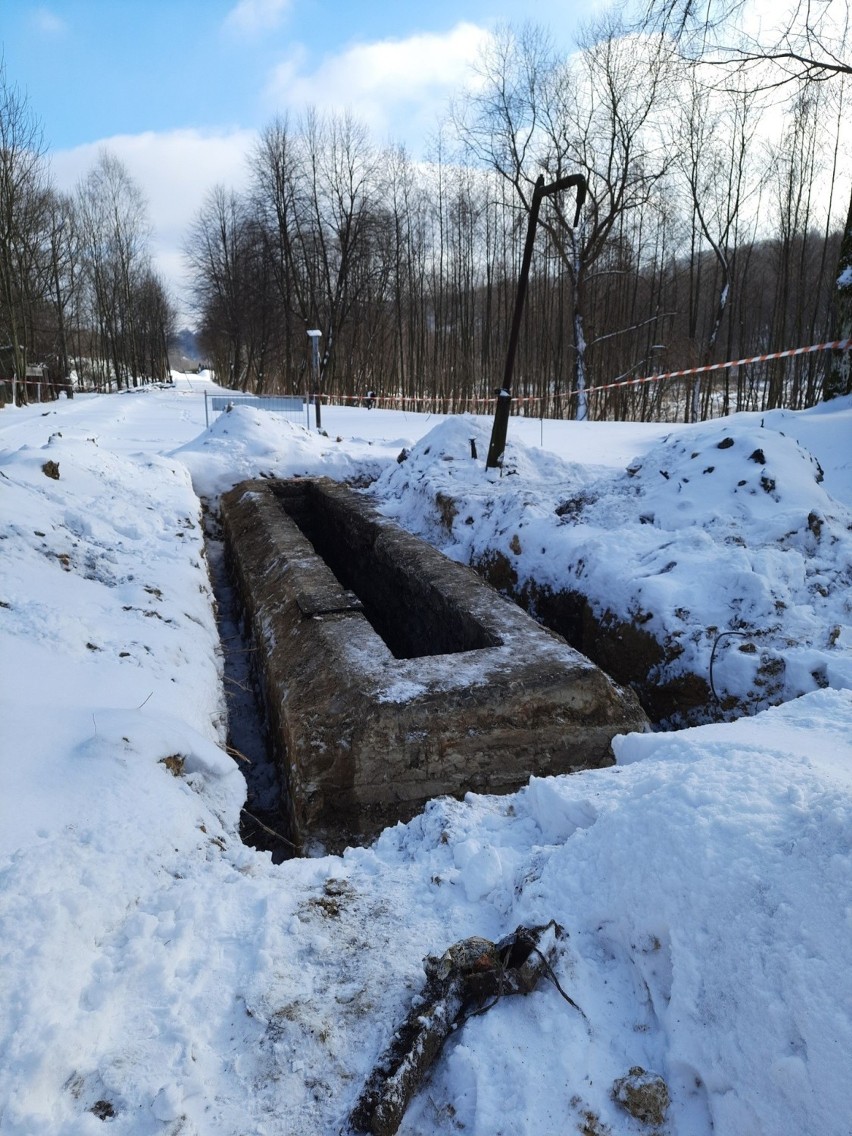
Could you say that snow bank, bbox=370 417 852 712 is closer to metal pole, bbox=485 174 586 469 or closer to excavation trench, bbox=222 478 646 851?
metal pole, bbox=485 174 586 469

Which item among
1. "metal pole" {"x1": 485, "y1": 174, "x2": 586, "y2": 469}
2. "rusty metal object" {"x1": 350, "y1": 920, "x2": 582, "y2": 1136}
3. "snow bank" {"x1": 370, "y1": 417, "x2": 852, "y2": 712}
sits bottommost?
"rusty metal object" {"x1": 350, "y1": 920, "x2": 582, "y2": 1136}

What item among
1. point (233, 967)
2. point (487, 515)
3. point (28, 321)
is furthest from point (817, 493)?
point (28, 321)

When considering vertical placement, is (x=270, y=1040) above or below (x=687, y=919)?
below

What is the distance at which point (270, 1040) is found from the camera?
1511 mm

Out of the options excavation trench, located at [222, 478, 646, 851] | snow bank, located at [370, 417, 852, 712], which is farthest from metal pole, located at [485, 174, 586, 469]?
excavation trench, located at [222, 478, 646, 851]

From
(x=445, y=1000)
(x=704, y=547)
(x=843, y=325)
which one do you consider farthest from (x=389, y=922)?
(x=843, y=325)

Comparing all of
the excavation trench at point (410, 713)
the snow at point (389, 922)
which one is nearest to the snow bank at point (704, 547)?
the snow at point (389, 922)

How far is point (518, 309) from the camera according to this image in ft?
22.3

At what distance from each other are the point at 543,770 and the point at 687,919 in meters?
1.59

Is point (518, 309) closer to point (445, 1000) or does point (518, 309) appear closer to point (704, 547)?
point (704, 547)

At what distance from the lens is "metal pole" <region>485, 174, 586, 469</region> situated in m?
6.34

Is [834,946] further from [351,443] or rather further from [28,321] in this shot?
[28,321]

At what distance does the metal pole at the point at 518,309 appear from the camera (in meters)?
6.34

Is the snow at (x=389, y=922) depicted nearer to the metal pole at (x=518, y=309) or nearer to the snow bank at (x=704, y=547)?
the snow bank at (x=704, y=547)
